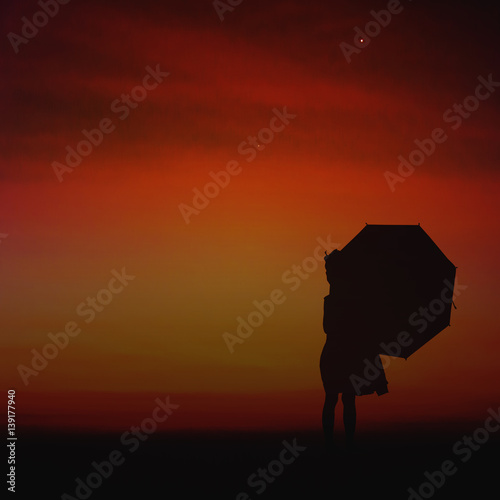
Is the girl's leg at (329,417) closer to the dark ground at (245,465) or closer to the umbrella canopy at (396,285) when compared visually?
the dark ground at (245,465)

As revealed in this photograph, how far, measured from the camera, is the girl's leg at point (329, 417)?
36.7 ft

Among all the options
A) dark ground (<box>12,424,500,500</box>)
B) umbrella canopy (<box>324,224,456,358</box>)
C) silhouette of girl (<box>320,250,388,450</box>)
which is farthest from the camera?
silhouette of girl (<box>320,250,388,450</box>)

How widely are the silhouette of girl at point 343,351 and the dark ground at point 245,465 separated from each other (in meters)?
0.59

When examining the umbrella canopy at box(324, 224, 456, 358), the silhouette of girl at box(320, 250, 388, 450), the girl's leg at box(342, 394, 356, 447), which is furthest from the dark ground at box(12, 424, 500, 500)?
the umbrella canopy at box(324, 224, 456, 358)

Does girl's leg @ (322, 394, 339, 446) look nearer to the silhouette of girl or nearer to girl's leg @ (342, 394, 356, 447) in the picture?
the silhouette of girl

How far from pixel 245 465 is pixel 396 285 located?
2954mm

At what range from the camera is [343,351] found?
36.4 ft

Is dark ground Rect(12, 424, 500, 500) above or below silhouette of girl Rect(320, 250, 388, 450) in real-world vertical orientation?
below

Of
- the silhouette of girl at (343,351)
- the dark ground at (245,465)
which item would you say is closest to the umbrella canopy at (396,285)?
the silhouette of girl at (343,351)

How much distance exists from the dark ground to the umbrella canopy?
1.56 metres

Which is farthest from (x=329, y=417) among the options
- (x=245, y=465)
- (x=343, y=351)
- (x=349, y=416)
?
(x=245, y=465)

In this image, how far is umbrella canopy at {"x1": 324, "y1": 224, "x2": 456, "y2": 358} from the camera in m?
10.6

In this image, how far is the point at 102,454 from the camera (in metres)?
11.6

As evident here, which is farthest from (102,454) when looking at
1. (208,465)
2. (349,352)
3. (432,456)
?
(432,456)
